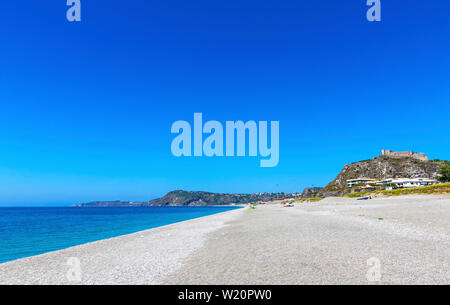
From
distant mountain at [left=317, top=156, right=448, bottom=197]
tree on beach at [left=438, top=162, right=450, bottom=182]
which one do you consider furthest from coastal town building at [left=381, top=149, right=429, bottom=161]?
tree on beach at [left=438, top=162, right=450, bottom=182]

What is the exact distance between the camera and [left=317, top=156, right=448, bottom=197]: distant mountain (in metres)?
124

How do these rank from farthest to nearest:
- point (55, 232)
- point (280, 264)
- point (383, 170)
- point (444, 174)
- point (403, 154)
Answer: point (403, 154) < point (383, 170) < point (444, 174) < point (55, 232) < point (280, 264)

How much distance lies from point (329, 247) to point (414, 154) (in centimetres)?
18432

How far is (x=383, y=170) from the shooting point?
136 metres

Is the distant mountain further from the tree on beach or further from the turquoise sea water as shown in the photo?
the turquoise sea water

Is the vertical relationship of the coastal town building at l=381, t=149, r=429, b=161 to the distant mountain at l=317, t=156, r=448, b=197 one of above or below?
above

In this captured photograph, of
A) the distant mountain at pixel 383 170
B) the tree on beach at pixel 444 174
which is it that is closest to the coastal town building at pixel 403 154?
the distant mountain at pixel 383 170

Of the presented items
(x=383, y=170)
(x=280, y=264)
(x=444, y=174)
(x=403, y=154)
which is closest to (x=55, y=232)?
(x=280, y=264)

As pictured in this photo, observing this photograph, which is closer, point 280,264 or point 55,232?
point 280,264

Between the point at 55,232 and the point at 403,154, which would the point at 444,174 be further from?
the point at 55,232

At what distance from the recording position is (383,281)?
749 centimetres

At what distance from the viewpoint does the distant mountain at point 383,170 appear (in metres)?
124
